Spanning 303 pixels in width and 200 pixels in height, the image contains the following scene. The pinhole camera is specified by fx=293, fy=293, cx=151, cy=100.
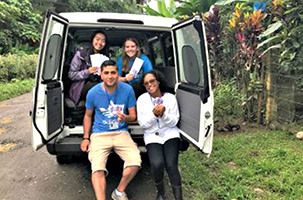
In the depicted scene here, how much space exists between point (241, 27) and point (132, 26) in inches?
110

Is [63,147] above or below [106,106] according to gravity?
below

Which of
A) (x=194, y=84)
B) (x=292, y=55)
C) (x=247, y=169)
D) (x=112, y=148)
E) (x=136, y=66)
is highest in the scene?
(x=136, y=66)

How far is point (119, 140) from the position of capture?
3.33m

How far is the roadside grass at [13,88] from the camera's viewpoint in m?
10.9

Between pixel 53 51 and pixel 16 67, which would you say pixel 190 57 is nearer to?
pixel 53 51

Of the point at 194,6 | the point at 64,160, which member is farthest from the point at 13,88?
the point at 64,160

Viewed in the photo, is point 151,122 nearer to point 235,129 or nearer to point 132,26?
point 132,26

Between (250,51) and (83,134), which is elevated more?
(250,51)

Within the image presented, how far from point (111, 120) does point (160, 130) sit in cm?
58

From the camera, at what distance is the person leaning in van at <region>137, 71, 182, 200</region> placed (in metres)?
3.15

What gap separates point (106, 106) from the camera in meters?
3.39

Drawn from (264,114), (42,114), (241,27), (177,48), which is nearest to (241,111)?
(264,114)

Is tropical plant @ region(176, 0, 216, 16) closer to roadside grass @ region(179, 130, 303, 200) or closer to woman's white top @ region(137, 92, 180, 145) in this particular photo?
roadside grass @ region(179, 130, 303, 200)

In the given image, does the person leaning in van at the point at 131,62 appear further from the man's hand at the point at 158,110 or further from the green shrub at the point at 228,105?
the green shrub at the point at 228,105
